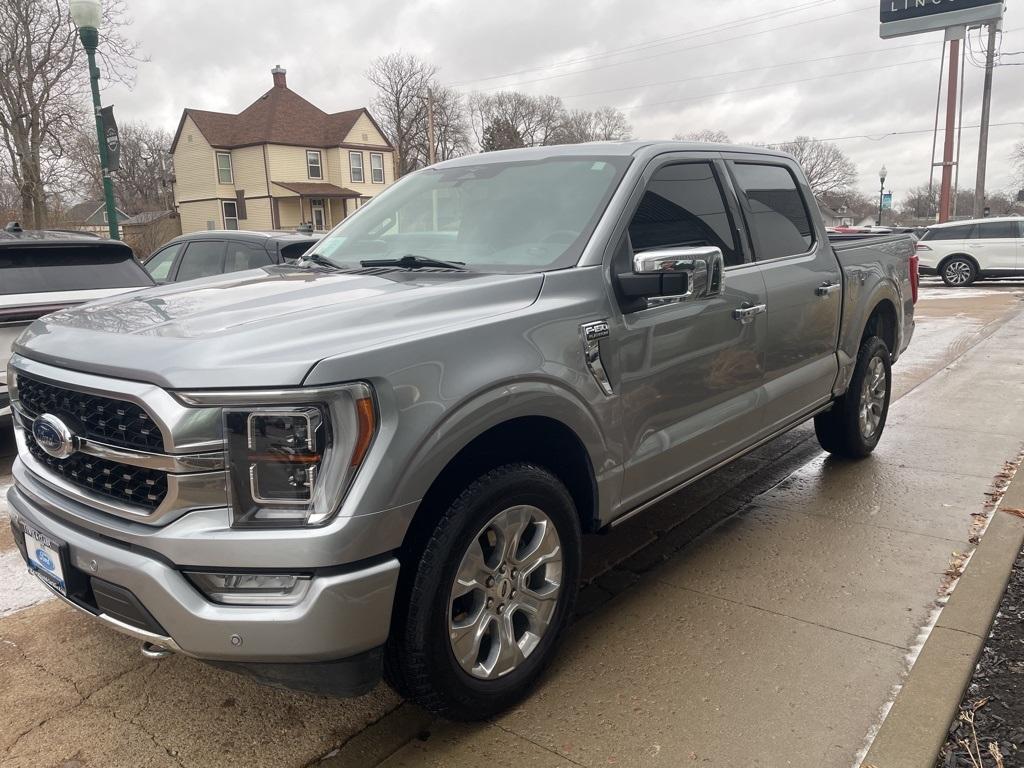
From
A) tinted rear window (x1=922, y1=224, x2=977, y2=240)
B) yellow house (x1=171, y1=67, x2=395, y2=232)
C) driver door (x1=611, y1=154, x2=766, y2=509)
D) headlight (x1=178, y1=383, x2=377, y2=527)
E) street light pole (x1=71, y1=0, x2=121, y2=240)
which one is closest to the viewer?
headlight (x1=178, y1=383, x2=377, y2=527)

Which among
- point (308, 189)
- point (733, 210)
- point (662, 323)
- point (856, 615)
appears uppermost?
point (308, 189)

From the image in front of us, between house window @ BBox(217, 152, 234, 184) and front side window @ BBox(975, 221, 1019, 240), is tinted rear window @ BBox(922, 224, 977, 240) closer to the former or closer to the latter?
front side window @ BBox(975, 221, 1019, 240)

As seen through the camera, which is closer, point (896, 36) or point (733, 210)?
point (733, 210)

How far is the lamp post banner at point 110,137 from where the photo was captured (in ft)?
34.9

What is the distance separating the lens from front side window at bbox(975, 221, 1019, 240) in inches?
764

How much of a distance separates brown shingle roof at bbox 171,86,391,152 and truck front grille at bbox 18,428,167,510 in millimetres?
42752

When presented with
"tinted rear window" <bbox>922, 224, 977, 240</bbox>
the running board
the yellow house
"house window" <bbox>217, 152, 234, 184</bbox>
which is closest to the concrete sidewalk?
the running board

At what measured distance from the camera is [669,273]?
2877 millimetres

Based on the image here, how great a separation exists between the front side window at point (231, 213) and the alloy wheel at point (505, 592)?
1731 inches

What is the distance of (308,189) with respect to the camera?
138 ft

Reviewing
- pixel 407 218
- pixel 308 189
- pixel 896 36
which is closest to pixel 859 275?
pixel 407 218

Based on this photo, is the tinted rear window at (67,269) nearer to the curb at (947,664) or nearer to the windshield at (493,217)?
the windshield at (493,217)

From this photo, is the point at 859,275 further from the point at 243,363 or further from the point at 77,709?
the point at 77,709

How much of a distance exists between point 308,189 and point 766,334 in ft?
135
